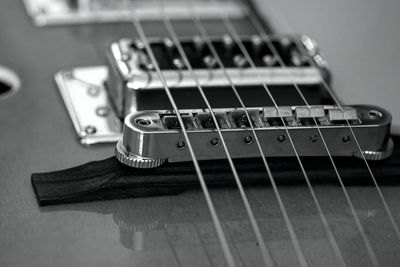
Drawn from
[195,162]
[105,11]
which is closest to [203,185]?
[195,162]

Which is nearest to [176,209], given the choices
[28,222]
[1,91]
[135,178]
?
[135,178]

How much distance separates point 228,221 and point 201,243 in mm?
52

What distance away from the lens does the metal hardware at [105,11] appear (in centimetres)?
125

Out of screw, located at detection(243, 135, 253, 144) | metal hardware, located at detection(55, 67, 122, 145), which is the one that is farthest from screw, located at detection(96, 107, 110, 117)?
screw, located at detection(243, 135, 253, 144)

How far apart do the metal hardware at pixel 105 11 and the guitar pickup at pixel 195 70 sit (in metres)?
0.21

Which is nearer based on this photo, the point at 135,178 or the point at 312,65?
the point at 135,178

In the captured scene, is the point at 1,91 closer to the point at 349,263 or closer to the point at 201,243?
the point at 201,243

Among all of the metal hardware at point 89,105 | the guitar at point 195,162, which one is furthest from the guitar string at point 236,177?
the metal hardware at point 89,105

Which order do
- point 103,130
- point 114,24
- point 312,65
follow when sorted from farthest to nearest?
point 114,24
point 312,65
point 103,130

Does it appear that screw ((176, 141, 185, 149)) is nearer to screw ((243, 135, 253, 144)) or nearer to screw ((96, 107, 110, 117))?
screw ((243, 135, 253, 144))

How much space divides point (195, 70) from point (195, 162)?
0.71 feet

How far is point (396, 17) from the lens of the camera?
0.99m

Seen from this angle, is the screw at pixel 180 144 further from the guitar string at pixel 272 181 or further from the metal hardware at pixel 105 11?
the metal hardware at pixel 105 11

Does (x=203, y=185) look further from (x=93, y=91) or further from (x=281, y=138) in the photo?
(x=93, y=91)
